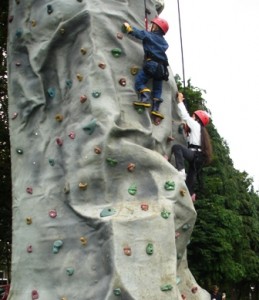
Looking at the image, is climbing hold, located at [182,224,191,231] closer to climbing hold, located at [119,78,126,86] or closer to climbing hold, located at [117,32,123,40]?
climbing hold, located at [119,78,126,86]

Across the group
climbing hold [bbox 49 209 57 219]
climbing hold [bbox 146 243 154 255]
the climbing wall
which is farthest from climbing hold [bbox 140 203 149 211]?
climbing hold [bbox 49 209 57 219]

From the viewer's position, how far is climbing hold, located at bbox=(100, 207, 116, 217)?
9.09 metres

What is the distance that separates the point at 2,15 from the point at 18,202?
712cm

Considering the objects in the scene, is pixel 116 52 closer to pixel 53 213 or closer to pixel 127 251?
pixel 53 213

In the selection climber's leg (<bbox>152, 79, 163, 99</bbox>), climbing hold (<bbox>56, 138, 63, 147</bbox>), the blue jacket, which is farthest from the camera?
climber's leg (<bbox>152, 79, 163, 99</bbox>)

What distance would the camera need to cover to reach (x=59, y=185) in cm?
988

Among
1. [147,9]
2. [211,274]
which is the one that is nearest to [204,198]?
[211,274]

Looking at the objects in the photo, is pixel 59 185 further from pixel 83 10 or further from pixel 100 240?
pixel 83 10

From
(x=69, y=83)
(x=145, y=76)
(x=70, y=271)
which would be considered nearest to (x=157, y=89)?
(x=145, y=76)

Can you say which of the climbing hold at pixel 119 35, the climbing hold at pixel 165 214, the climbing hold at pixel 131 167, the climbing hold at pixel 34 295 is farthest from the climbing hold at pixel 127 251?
the climbing hold at pixel 119 35

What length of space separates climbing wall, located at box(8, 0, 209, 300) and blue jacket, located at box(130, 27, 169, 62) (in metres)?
0.32

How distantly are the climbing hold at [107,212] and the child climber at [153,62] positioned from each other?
72.9 inches

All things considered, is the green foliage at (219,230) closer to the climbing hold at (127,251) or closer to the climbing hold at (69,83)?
the climbing hold at (69,83)

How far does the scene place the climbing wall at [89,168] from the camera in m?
9.00
